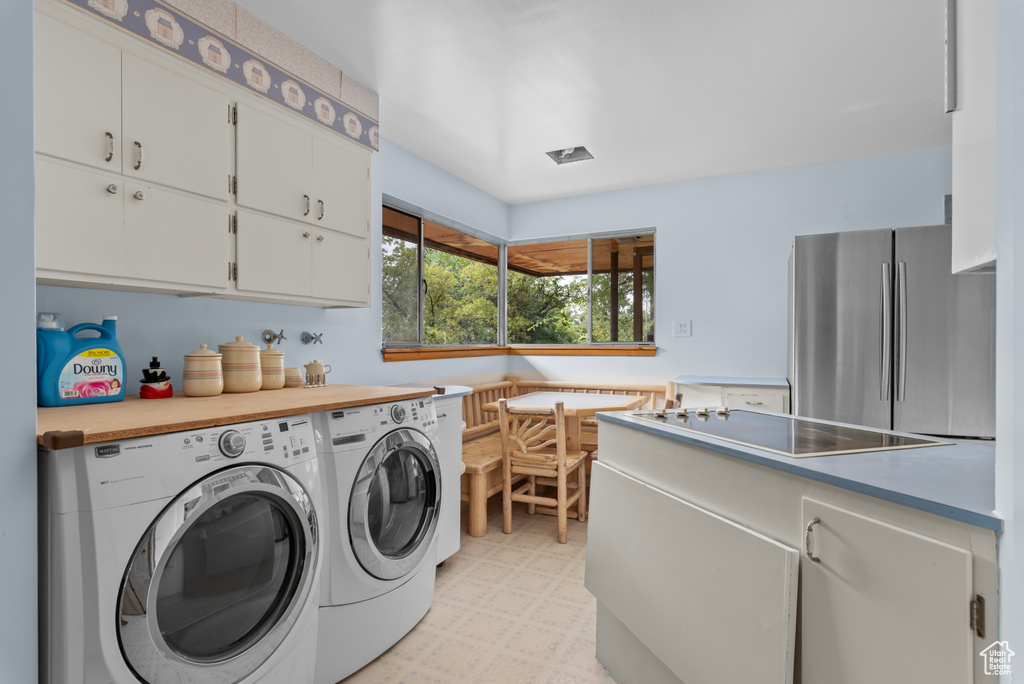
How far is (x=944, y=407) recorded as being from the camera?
2.81 meters

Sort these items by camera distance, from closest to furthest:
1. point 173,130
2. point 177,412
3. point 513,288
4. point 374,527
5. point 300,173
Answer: point 177,412 → point 173,130 → point 374,527 → point 300,173 → point 513,288

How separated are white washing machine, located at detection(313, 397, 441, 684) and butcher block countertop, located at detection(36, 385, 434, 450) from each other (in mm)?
100

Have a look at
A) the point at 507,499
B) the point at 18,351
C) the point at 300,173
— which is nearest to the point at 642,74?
the point at 300,173

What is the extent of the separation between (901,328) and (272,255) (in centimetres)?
333

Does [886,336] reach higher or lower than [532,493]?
higher

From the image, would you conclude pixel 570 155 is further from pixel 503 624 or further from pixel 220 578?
pixel 220 578

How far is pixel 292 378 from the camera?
2.40m

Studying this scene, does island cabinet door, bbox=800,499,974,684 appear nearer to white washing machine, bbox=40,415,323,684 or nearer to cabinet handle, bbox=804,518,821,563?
cabinet handle, bbox=804,518,821,563

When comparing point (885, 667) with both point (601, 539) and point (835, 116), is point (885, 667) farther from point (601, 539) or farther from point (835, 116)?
point (835, 116)

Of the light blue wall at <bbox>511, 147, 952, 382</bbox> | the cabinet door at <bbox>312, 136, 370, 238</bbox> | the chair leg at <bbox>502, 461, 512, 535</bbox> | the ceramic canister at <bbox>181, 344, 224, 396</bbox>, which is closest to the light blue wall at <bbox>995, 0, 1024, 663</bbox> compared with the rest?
the ceramic canister at <bbox>181, 344, 224, 396</bbox>

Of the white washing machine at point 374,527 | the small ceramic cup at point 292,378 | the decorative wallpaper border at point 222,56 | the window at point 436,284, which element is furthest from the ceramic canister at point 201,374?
the window at point 436,284

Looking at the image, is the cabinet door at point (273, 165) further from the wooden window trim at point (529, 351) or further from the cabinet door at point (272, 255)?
the wooden window trim at point (529, 351)

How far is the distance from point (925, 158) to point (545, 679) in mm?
3986
